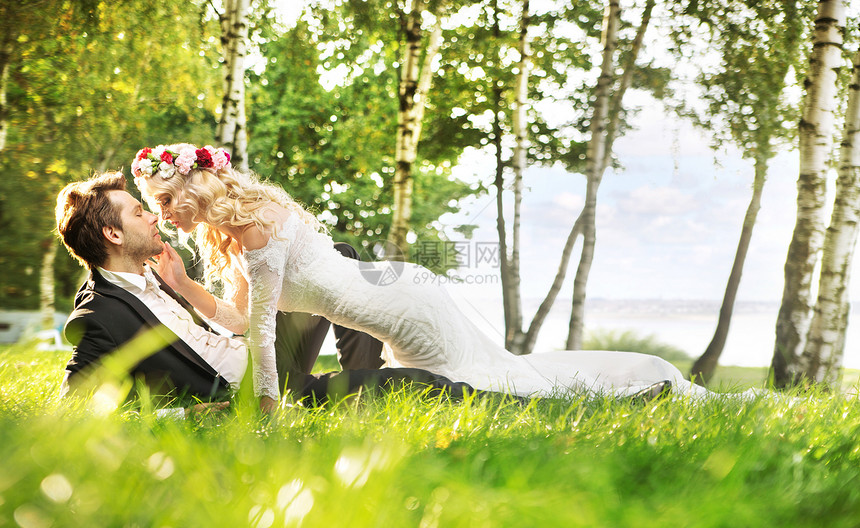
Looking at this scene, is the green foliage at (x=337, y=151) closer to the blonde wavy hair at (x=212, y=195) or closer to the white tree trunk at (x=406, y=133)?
the white tree trunk at (x=406, y=133)

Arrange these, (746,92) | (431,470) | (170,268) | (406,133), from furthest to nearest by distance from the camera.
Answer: (746,92), (406,133), (170,268), (431,470)

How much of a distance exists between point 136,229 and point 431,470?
2.63 meters

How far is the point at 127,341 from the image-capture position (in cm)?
328

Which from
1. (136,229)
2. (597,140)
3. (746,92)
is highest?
(746,92)

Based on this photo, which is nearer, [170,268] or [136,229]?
[136,229]

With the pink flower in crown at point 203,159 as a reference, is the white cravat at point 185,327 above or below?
below

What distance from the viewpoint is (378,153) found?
52.5ft

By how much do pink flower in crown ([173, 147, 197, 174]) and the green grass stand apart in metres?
1.57

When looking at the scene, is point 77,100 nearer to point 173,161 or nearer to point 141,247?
point 173,161

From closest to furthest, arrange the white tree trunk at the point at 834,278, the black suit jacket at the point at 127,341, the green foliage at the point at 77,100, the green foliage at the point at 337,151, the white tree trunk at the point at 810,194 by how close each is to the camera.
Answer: the black suit jacket at the point at 127,341 → the white tree trunk at the point at 834,278 → the white tree trunk at the point at 810,194 → the green foliage at the point at 77,100 → the green foliage at the point at 337,151

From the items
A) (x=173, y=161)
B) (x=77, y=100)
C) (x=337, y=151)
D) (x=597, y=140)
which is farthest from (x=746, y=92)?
(x=77, y=100)

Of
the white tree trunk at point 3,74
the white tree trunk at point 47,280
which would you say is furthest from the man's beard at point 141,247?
the white tree trunk at point 47,280

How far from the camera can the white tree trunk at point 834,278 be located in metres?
5.31

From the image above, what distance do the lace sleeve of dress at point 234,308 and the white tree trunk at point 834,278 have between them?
4707 mm
